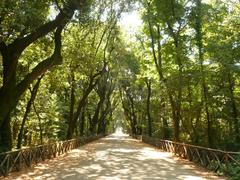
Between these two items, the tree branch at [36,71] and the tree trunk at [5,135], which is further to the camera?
the tree trunk at [5,135]

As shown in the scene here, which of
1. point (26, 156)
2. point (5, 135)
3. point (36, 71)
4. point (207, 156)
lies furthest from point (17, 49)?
point (207, 156)

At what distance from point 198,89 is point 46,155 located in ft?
42.0

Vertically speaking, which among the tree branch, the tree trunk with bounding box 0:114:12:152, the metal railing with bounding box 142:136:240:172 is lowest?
the metal railing with bounding box 142:136:240:172

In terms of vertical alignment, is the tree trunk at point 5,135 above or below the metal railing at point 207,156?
above

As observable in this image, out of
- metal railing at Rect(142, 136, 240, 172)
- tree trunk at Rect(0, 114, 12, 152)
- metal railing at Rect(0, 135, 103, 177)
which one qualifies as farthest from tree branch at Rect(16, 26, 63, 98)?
metal railing at Rect(142, 136, 240, 172)

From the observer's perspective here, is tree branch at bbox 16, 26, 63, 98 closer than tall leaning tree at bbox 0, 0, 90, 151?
No

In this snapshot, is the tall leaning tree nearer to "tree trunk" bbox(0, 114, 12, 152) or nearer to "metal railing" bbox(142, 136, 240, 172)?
"tree trunk" bbox(0, 114, 12, 152)

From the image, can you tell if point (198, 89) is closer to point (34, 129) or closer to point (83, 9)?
point (83, 9)

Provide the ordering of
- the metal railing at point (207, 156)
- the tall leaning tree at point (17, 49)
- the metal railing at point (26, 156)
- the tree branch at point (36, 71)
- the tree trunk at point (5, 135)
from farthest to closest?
1. the tree trunk at point (5, 135)
2. the tree branch at point (36, 71)
3. the tall leaning tree at point (17, 49)
4. the metal railing at point (26, 156)
5. the metal railing at point (207, 156)

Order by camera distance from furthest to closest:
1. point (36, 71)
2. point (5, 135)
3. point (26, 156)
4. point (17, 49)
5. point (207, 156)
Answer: point (5, 135) → point (26, 156) → point (207, 156) → point (36, 71) → point (17, 49)

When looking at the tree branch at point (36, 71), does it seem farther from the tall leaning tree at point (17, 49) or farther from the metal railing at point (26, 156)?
the metal railing at point (26, 156)

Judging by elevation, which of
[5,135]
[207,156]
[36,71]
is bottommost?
[207,156]

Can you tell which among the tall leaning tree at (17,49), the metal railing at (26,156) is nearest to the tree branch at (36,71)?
the tall leaning tree at (17,49)

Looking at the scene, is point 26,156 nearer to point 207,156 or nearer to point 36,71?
point 36,71
